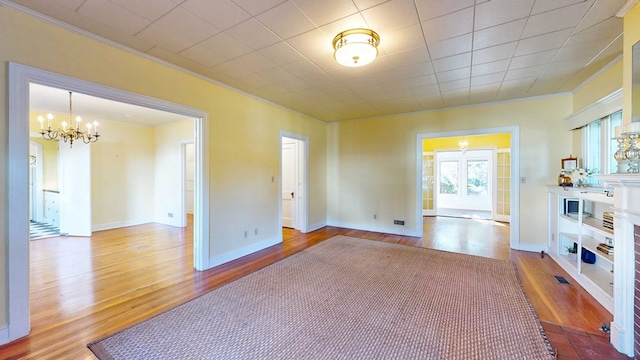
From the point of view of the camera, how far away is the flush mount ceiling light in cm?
226

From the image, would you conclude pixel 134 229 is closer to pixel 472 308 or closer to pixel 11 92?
pixel 11 92

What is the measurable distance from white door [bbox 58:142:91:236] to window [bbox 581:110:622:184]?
8473mm

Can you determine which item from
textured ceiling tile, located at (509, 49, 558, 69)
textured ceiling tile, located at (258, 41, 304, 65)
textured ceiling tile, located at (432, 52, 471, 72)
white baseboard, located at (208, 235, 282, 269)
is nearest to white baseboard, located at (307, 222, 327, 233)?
white baseboard, located at (208, 235, 282, 269)

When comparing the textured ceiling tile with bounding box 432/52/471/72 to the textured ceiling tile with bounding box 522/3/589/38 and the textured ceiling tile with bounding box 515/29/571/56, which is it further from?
the textured ceiling tile with bounding box 522/3/589/38

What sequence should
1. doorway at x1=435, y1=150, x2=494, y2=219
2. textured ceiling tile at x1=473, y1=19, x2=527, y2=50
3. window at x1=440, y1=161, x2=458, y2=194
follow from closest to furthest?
1. textured ceiling tile at x1=473, y1=19, x2=527, y2=50
2. doorway at x1=435, y1=150, x2=494, y2=219
3. window at x1=440, y1=161, x2=458, y2=194

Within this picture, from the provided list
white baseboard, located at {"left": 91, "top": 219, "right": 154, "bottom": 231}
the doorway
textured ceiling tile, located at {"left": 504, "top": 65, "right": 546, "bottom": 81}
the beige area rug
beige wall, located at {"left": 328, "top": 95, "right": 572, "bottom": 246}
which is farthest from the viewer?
the doorway

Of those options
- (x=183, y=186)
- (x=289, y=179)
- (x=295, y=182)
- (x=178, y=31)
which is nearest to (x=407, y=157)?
(x=295, y=182)

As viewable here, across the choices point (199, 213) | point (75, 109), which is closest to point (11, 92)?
point (199, 213)

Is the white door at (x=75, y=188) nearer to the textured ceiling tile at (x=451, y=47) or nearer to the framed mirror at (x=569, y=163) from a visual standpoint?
the textured ceiling tile at (x=451, y=47)

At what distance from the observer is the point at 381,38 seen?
7.80 ft

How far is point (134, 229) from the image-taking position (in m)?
5.84

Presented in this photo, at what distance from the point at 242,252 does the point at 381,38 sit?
347 centimetres

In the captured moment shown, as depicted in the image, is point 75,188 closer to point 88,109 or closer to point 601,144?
point 88,109

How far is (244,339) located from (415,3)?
9.44 feet
